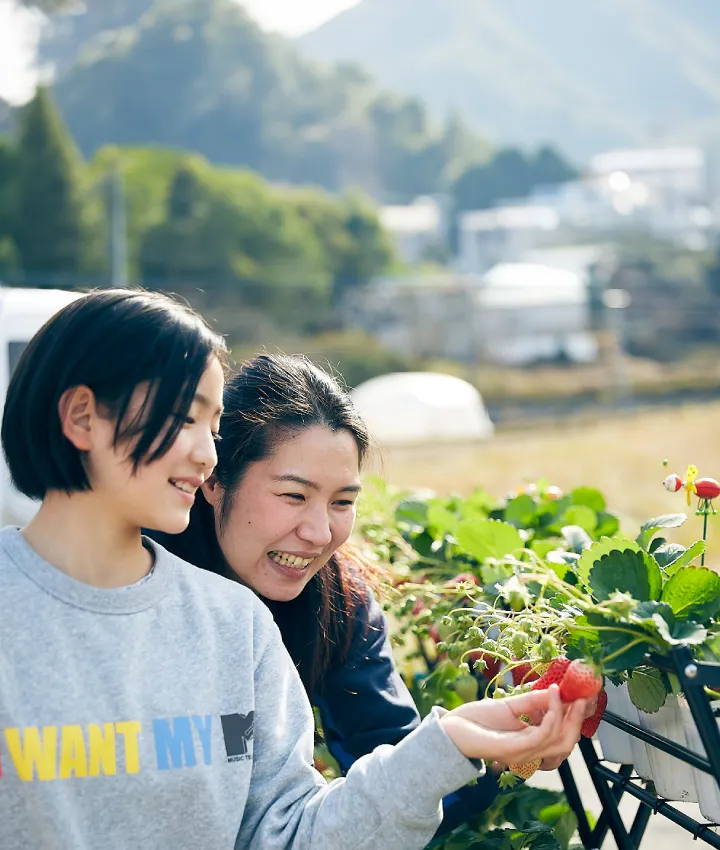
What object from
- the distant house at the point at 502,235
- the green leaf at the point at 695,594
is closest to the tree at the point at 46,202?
the distant house at the point at 502,235

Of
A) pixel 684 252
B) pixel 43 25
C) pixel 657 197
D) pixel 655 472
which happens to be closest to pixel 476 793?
pixel 655 472

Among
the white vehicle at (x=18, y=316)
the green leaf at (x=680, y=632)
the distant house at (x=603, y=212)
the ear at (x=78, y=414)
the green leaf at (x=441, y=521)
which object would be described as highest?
the ear at (x=78, y=414)

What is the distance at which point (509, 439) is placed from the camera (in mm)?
33969

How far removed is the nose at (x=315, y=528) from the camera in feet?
5.49

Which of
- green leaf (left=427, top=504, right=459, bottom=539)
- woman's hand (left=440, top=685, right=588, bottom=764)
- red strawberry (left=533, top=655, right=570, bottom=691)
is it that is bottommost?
green leaf (left=427, top=504, right=459, bottom=539)

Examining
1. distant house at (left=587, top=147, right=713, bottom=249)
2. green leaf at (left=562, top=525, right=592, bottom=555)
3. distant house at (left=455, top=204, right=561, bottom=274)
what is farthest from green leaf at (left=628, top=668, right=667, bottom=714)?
distant house at (left=455, top=204, right=561, bottom=274)

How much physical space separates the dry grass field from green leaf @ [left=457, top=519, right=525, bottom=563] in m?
13.5

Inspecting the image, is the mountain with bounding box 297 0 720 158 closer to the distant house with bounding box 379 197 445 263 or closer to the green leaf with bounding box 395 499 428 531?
the distant house with bounding box 379 197 445 263

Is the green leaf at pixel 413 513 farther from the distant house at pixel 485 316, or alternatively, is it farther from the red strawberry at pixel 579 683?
the distant house at pixel 485 316

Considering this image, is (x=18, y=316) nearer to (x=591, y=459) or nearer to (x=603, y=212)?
(x=591, y=459)

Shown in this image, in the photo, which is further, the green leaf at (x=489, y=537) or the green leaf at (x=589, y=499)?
the green leaf at (x=589, y=499)

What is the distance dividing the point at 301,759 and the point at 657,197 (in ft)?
377

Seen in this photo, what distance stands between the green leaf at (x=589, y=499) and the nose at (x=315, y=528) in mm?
788

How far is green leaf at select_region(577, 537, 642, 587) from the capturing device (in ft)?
4.35
